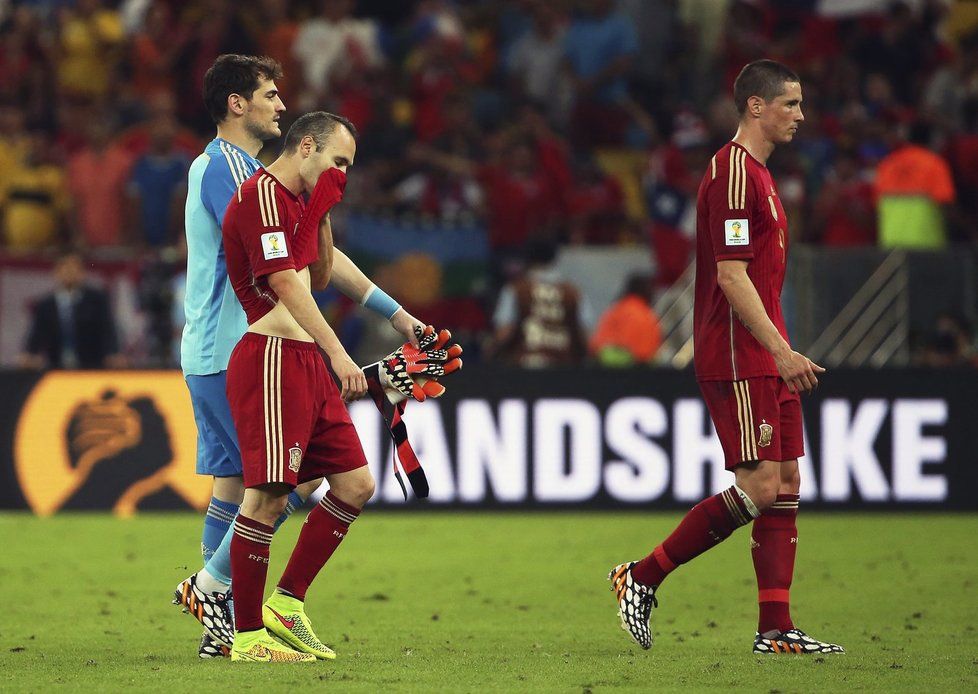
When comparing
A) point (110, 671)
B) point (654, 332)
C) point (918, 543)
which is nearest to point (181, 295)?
point (654, 332)

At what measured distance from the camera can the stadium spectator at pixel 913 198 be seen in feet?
47.1


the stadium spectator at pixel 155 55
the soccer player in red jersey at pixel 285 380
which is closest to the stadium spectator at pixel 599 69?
the stadium spectator at pixel 155 55

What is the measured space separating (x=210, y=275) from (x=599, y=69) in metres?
11.6

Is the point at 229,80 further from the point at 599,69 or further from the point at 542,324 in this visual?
the point at 599,69

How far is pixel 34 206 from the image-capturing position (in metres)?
15.6

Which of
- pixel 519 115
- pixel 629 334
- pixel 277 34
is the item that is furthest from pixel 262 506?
pixel 277 34

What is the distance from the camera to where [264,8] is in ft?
59.7

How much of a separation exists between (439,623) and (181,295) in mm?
7291

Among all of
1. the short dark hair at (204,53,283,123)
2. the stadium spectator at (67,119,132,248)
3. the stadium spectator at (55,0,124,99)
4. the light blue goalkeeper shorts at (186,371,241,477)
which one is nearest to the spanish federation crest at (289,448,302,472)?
the light blue goalkeeper shorts at (186,371,241,477)

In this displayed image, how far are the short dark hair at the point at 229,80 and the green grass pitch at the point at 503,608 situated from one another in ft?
7.44

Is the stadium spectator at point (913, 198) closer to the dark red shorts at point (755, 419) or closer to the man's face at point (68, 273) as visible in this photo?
the man's face at point (68, 273)

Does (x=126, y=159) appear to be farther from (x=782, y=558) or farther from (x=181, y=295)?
(x=782, y=558)

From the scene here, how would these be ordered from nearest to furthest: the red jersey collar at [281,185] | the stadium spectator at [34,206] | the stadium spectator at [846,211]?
the red jersey collar at [281,185]
the stadium spectator at [846,211]
the stadium spectator at [34,206]

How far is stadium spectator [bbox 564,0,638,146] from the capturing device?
1778cm
